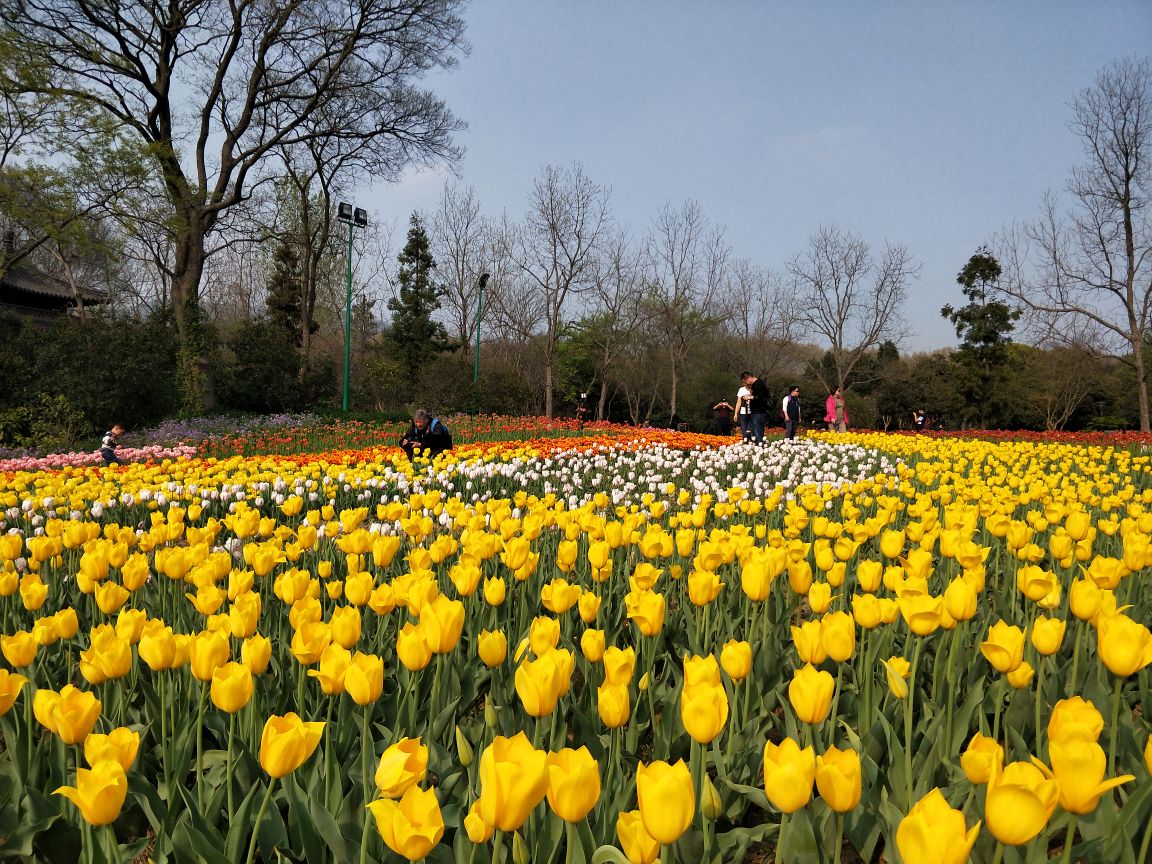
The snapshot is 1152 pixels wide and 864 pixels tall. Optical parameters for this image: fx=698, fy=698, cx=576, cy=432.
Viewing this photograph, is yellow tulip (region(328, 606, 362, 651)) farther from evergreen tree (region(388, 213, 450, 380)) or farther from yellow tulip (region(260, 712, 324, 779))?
evergreen tree (region(388, 213, 450, 380))

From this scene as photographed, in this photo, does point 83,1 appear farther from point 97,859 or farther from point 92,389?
point 97,859

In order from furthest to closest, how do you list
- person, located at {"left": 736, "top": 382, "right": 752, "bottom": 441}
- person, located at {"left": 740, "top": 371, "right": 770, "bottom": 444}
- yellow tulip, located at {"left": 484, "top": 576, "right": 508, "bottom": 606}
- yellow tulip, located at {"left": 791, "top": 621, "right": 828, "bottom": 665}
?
person, located at {"left": 736, "top": 382, "right": 752, "bottom": 441} < person, located at {"left": 740, "top": 371, "right": 770, "bottom": 444} < yellow tulip, located at {"left": 484, "top": 576, "right": 508, "bottom": 606} < yellow tulip, located at {"left": 791, "top": 621, "right": 828, "bottom": 665}

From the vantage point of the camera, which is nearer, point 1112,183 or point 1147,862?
point 1147,862

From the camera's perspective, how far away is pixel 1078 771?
103cm

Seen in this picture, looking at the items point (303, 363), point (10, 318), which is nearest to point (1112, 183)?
point (303, 363)

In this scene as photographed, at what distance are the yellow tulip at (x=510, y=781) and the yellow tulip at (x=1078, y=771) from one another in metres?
0.72

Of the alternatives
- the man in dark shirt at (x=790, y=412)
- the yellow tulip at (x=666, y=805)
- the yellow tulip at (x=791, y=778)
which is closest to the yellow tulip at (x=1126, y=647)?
the yellow tulip at (x=791, y=778)

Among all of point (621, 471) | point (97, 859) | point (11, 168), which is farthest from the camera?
point (11, 168)

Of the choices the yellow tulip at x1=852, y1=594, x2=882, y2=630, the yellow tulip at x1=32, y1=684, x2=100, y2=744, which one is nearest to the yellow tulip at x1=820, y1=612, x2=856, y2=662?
the yellow tulip at x1=852, y1=594, x2=882, y2=630

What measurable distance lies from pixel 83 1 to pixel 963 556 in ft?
77.7

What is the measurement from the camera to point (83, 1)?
17.8m

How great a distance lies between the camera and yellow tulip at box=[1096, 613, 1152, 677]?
1.47 m

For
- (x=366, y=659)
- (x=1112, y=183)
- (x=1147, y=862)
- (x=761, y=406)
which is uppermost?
(x=1112, y=183)

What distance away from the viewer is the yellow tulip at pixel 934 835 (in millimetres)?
872
